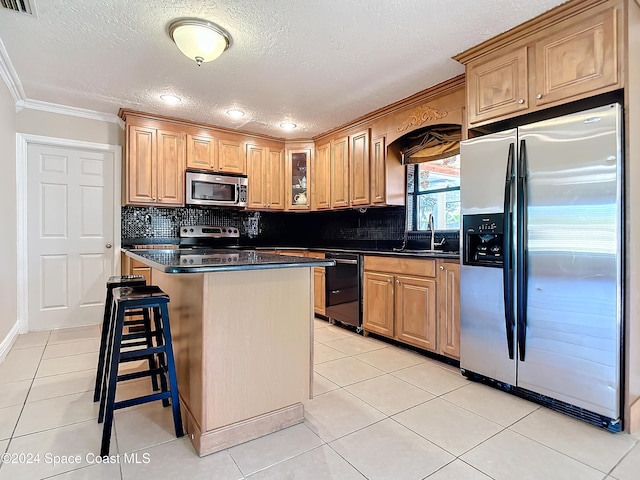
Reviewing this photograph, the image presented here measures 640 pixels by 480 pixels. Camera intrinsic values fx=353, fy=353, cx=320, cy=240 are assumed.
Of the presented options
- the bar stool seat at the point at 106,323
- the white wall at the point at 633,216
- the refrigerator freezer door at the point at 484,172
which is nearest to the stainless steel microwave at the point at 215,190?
the bar stool seat at the point at 106,323

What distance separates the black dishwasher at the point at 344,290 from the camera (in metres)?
3.72

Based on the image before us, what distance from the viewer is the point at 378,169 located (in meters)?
3.84

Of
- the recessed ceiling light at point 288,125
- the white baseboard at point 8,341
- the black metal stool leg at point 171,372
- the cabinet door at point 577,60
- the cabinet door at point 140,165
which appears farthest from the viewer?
the recessed ceiling light at point 288,125

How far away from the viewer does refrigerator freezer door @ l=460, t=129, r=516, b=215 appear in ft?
7.64

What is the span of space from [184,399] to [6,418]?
1.00 metres

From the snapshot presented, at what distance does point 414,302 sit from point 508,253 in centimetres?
104

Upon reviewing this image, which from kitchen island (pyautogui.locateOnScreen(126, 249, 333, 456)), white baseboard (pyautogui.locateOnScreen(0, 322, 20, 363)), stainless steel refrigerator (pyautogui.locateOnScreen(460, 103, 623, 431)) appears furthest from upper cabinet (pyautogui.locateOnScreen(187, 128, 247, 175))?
stainless steel refrigerator (pyautogui.locateOnScreen(460, 103, 623, 431))

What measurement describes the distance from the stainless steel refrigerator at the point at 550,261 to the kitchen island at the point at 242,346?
1.26 meters

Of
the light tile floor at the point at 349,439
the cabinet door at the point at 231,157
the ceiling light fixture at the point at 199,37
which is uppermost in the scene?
the ceiling light fixture at the point at 199,37

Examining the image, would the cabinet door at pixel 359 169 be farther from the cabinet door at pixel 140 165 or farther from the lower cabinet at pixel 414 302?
the cabinet door at pixel 140 165

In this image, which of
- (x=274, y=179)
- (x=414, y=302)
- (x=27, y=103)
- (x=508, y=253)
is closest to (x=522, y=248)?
(x=508, y=253)

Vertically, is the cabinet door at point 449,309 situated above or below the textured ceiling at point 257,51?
below

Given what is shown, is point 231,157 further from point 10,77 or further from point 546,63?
point 546,63

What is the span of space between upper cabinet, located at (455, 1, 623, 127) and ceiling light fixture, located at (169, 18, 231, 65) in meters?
1.71
